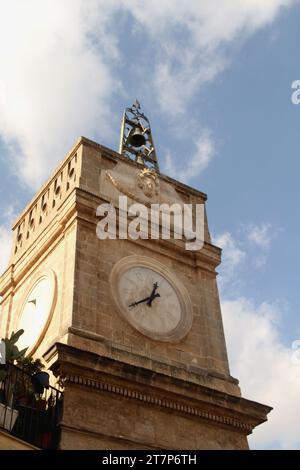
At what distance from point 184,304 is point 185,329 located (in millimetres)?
768

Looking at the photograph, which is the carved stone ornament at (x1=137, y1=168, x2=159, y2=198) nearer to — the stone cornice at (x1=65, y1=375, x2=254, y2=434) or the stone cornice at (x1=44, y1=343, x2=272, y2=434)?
the stone cornice at (x1=44, y1=343, x2=272, y2=434)

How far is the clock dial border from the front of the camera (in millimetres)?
15969

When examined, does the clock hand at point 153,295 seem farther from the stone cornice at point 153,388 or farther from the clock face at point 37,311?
the stone cornice at point 153,388

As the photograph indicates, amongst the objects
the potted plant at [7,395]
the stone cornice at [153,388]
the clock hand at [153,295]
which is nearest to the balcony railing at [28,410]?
the potted plant at [7,395]

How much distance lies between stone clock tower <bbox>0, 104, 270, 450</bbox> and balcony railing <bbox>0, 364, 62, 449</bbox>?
246mm

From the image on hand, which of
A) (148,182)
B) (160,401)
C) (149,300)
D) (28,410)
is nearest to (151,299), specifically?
(149,300)

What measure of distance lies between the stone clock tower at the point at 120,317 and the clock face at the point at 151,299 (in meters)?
0.03

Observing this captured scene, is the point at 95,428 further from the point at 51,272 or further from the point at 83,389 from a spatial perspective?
the point at 51,272

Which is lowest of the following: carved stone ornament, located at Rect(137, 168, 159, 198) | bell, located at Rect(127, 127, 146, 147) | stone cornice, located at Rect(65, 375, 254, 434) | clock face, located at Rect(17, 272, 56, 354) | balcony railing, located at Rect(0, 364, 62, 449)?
balcony railing, located at Rect(0, 364, 62, 449)

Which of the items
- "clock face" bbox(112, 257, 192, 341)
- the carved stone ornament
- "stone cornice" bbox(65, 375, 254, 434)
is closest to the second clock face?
"clock face" bbox(112, 257, 192, 341)

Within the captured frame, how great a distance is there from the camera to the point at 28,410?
13.1 m

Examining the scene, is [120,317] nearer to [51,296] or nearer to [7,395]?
[51,296]

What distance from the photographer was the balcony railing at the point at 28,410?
12.7 m
